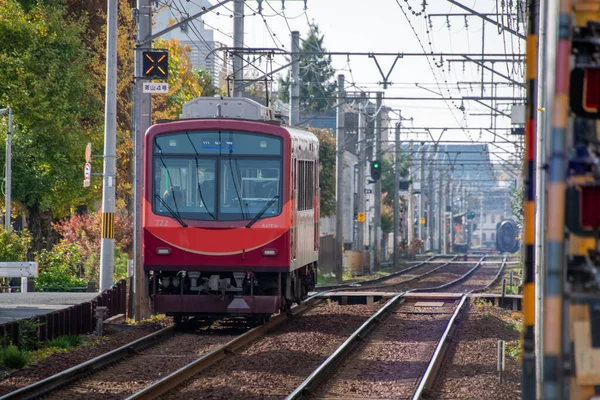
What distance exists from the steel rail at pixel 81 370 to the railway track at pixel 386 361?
8.40 ft

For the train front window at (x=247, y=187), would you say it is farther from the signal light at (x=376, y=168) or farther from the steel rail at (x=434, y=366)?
the signal light at (x=376, y=168)

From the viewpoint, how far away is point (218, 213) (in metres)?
17.2

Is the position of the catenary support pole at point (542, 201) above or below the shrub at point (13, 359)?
above

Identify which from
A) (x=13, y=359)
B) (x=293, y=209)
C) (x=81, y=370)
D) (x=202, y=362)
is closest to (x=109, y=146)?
(x=293, y=209)

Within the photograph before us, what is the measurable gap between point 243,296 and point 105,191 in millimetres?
4986

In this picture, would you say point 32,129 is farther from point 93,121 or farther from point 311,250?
point 311,250

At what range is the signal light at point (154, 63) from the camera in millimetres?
18547

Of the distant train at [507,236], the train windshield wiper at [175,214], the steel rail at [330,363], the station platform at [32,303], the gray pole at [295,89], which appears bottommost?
the steel rail at [330,363]

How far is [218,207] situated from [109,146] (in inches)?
186

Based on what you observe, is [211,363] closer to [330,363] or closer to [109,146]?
[330,363]

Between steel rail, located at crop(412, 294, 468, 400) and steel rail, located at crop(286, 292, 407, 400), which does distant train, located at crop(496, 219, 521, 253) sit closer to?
steel rail, located at crop(286, 292, 407, 400)

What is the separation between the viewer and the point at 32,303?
69.1 ft

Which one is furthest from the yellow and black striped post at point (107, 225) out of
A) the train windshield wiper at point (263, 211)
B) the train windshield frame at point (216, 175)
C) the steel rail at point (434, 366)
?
the steel rail at point (434, 366)

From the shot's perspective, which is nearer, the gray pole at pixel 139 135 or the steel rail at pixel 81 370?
the steel rail at pixel 81 370
